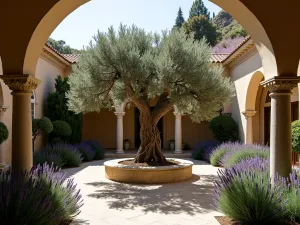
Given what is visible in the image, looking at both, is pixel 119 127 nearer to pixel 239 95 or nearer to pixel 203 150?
pixel 203 150

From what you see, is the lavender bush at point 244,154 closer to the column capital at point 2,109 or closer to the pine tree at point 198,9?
the column capital at point 2,109

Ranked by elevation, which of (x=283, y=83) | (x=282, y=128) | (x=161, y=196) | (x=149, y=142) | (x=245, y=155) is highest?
(x=283, y=83)

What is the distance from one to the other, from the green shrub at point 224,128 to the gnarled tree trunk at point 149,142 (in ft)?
19.6

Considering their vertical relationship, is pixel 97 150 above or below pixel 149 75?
below

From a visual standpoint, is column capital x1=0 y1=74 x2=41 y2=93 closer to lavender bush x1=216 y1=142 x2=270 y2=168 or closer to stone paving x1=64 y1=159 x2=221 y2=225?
stone paving x1=64 y1=159 x2=221 y2=225

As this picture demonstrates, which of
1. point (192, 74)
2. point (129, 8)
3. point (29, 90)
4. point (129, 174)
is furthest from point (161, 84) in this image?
point (129, 8)

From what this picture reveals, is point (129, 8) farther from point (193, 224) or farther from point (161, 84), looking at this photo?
point (193, 224)

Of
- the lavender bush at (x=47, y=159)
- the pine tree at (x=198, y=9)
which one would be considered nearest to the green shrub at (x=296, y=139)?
the lavender bush at (x=47, y=159)

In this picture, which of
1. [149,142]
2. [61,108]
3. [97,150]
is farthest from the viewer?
[97,150]

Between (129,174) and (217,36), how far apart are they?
36.7 meters

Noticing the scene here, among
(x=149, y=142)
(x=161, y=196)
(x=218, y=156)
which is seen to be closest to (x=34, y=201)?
(x=161, y=196)

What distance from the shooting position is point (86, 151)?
13.1 metres

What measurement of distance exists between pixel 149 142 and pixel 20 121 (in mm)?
4712

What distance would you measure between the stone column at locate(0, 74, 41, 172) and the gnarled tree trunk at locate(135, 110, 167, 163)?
14.5 ft
